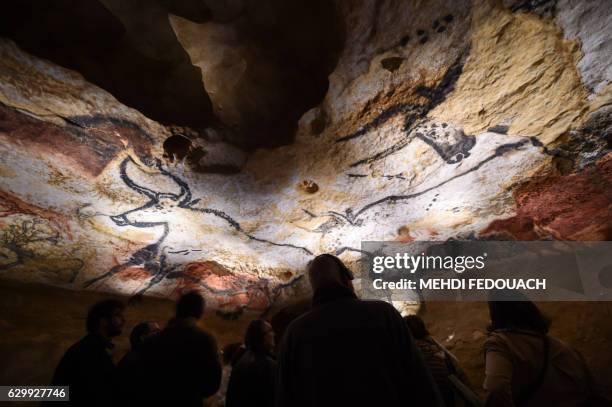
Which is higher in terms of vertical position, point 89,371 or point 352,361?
point 352,361

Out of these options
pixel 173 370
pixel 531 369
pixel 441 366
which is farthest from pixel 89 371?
pixel 531 369

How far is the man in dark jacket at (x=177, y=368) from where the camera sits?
189 cm

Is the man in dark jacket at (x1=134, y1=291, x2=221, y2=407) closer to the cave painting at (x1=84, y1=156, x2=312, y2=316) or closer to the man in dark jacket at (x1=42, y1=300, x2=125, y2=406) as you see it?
the man in dark jacket at (x1=42, y1=300, x2=125, y2=406)

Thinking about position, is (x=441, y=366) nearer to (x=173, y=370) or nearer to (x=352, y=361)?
(x=352, y=361)

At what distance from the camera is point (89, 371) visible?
211cm

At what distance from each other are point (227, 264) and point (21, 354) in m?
2.64

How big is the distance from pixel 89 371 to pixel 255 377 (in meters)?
1.09

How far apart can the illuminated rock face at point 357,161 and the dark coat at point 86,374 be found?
1417 millimetres

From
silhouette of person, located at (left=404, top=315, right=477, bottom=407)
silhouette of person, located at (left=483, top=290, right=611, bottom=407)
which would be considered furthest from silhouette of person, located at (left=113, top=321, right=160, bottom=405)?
silhouette of person, located at (left=483, top=290, right=611, bottom=407)

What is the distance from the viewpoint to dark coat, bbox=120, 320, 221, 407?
1.89 m

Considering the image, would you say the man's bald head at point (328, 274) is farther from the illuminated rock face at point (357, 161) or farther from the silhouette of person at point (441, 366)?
the illuminated rock face at point (357, 161)

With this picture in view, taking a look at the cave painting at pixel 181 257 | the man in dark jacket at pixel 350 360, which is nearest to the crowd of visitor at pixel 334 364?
the man in dark jacket at pixel 350 360

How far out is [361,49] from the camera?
6.45 feet

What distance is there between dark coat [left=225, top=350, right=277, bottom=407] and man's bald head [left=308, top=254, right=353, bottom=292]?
0.88 metres
